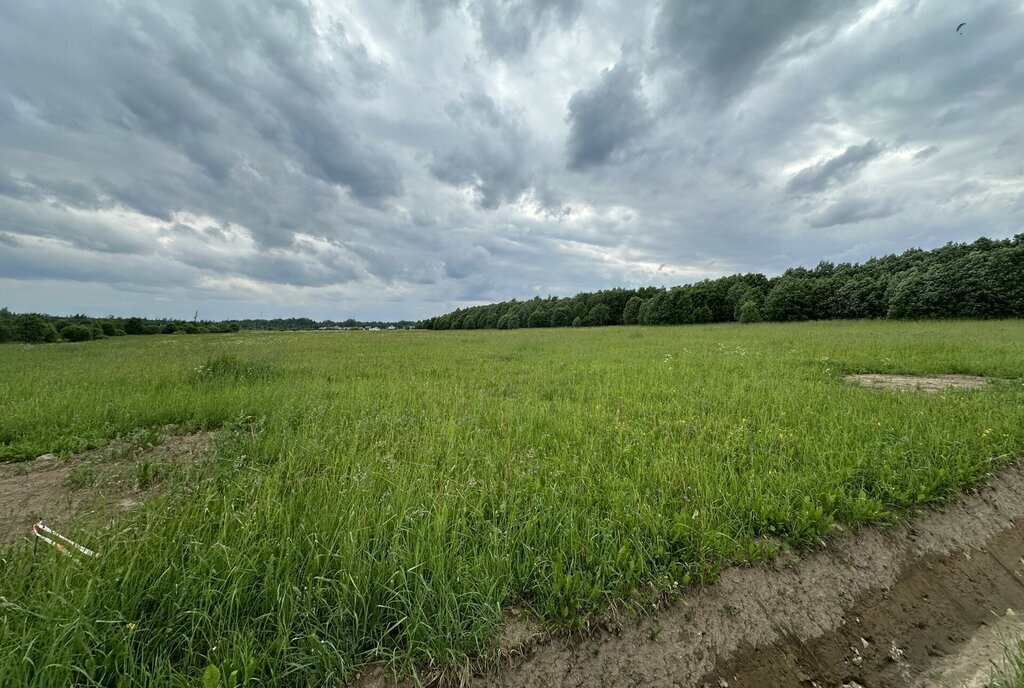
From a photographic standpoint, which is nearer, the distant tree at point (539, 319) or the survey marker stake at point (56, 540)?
the survey marker stake at point (56, 540)

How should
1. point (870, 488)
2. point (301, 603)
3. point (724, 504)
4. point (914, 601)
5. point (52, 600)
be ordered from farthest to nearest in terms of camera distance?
point (870, 488)
point (724, 504)
point (914, 601)
point (301, 603)
point (52, 600)

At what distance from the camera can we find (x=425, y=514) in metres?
3.40

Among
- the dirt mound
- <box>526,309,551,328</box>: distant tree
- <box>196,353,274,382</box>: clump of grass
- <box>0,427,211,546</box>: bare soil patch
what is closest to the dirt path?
<box>0,427,211,546</box>: bare soil patch

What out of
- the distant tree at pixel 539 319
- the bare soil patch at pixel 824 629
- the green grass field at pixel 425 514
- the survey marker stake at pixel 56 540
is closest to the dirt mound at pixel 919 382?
the green grass field at pixel 425 514

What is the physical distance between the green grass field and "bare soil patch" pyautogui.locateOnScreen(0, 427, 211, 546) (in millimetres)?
525

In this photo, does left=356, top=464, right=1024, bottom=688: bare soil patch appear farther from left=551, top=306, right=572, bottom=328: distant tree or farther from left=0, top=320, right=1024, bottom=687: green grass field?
left=551, top=306, right=572, bottom=328: distant tree

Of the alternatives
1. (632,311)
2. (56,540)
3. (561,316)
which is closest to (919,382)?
(56,540)

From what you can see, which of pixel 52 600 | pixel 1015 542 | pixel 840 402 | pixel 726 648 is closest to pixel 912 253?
pixel 840 402

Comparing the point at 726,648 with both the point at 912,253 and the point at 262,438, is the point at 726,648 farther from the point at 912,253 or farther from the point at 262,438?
the point at 912,253

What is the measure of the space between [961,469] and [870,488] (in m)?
1.34

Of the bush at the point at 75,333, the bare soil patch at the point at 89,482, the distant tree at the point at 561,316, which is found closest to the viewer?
the bare soil patch at the point at 89,482

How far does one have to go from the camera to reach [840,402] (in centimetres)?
725

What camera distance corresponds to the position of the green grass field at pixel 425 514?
2207mm

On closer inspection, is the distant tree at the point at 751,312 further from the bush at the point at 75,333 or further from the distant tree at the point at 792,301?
the bush at the point at 75,333
